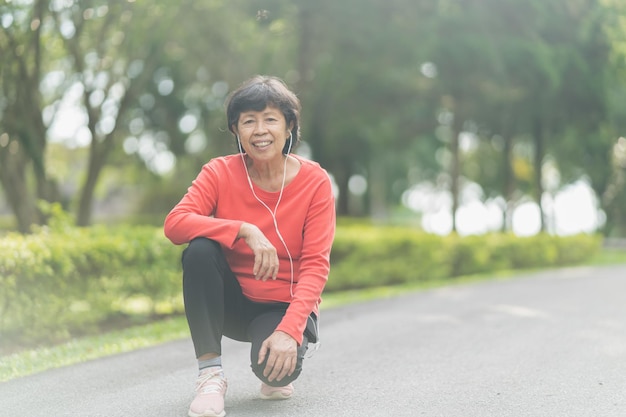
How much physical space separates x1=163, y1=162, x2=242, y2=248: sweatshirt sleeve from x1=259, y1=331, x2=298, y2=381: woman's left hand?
491mm

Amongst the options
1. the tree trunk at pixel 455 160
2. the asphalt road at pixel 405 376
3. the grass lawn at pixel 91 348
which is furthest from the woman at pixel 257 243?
the tree trunk at pixel 455 160

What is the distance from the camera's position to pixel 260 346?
3863 millimetres

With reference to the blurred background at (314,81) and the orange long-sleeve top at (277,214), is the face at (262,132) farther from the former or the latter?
the blurred background at (314,81)

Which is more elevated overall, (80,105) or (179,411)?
(80,105)

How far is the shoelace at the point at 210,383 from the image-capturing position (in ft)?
12.4

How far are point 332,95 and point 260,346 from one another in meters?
20.8

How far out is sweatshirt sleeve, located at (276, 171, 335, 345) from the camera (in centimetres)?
373

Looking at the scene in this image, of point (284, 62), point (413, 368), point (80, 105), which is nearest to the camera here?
point (413, 368)

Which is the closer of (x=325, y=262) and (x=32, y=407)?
(x=325, y=262)

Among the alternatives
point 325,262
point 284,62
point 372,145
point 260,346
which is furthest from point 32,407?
point 372,145

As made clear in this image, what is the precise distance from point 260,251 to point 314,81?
19.1 metres

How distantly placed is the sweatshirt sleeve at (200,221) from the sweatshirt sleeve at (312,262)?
380 mm

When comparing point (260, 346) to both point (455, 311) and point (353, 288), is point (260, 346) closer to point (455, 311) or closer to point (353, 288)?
point (455, 311)

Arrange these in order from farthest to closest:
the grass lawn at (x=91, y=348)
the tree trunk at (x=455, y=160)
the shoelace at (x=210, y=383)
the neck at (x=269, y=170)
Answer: the tree trunk at (x=455, y=160)
the grass lawn at (x=91, y=348)
the neck at (x=269, y=170)
the shoelace at (x=210, y=383)
